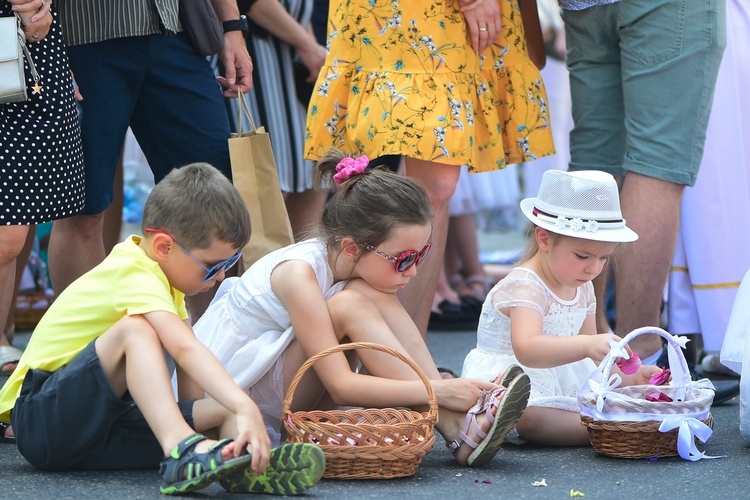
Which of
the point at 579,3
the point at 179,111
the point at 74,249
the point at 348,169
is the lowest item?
the point at 74,249

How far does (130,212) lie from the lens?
8.17 m

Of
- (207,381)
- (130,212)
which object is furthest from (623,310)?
(130,212)

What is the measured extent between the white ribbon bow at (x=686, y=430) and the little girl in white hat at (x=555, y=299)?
252 mm

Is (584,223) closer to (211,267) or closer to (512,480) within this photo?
(512,480)

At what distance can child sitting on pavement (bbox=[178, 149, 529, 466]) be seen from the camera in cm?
257

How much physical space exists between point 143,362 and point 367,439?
1.69 ft

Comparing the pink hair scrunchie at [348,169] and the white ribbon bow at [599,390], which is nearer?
the white ribbon bow at [599,390]

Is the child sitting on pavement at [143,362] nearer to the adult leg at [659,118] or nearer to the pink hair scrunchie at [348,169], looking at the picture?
the pink hair scrunchie at [348,169]

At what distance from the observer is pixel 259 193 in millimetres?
3254

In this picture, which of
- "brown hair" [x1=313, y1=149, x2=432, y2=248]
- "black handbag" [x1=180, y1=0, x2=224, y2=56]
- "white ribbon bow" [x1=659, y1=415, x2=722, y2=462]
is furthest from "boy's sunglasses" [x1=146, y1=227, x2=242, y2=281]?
"white ribbon bow" [x1=659, y1=415, x2=722, y2=462]

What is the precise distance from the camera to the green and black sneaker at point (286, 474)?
2.17 metres

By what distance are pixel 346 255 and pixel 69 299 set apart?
0.69 m

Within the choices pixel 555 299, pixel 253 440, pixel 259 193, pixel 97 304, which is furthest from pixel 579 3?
pixel 253 440

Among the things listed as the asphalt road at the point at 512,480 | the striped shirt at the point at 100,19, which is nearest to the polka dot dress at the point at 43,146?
the striped shirt at the point at 100,19
